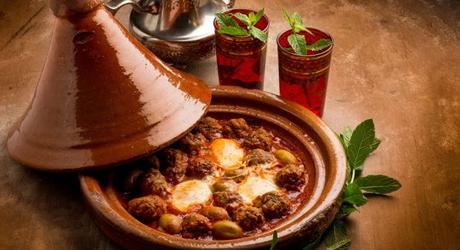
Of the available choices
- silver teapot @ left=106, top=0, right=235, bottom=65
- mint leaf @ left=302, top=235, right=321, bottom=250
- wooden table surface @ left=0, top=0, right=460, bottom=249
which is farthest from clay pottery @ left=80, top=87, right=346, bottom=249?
silver teapot @ left=106, top=0, right=235, bottom=65

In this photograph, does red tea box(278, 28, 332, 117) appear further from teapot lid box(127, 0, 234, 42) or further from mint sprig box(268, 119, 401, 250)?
teapot lid box(127, 0, 234, 42)

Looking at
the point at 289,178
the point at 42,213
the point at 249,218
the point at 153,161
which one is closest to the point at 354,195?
the point at 289,178

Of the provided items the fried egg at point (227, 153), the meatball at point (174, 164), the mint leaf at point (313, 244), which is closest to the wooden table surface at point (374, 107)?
the mint leaf at point (313, 244)

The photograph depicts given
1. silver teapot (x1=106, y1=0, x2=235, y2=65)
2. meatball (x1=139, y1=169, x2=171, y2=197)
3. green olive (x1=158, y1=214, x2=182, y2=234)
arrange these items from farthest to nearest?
silver teapot (x1=106, y1=0, x2=235, y2=65) < meatball (x1=139, y1=169, x2=171, y2=197) < green olive (x1=158, y1=214, x2=182, y2=234)

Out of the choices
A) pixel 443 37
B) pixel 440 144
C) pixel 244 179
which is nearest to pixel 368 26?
pixel 443 37

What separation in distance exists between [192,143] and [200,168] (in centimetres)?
10

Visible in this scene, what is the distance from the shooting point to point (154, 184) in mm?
1717

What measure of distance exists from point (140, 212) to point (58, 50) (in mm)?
461

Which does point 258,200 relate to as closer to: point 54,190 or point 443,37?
point 54,190

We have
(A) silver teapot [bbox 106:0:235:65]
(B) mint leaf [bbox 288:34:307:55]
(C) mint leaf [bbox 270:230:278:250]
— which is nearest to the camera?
(C) mint leaf [bbox 270:230:278:250]

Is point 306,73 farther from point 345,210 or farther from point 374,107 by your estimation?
point 345,210

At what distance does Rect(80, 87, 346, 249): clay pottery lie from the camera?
5.01 feet

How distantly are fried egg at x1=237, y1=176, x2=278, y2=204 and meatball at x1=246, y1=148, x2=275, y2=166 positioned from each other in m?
0.05

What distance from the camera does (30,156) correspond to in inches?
70.0
